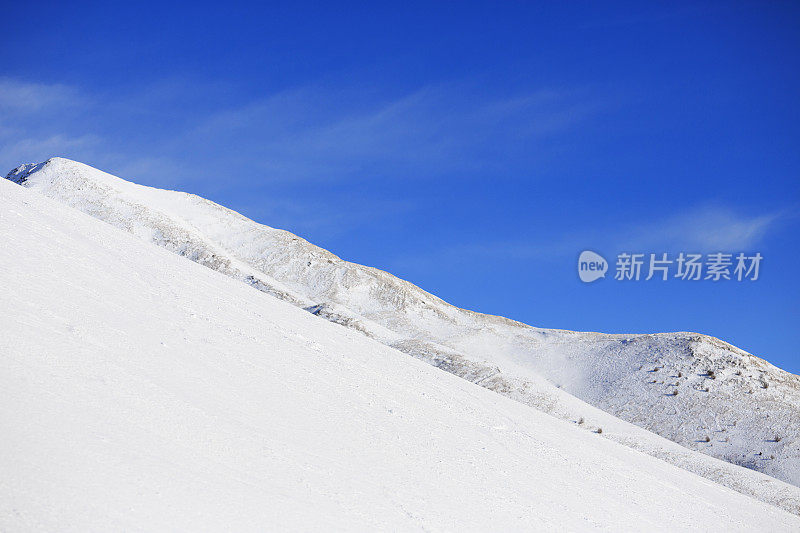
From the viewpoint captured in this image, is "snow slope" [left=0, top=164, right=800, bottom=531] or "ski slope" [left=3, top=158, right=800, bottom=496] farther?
"ski slope" [left=3, top=158, right=800, bottom=496]

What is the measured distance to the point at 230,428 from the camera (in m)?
8.29

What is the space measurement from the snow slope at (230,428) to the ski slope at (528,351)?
18.1 metres

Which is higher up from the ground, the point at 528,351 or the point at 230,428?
the point at 528,351

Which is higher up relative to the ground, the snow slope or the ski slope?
the ski slope

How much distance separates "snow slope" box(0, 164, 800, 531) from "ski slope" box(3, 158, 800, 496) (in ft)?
59.4

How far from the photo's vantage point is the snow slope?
6086 millimetres

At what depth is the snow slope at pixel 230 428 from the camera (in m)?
6.09

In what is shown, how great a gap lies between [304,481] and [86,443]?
8.39 ft

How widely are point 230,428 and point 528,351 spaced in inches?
1789

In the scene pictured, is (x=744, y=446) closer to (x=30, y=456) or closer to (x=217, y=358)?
(x=217, y=358)

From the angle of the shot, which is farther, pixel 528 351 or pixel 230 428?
pixel 528 351

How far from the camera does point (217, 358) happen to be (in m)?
11.0

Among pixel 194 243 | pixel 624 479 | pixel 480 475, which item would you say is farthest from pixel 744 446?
pixel 194 243

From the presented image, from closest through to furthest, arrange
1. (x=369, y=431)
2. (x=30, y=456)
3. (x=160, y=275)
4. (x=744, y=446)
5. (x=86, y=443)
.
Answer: (x=30, y=456)
(x=86, y=443)
(x=369, y=431)
(x=160, y=275)
(x=744, y=446)
